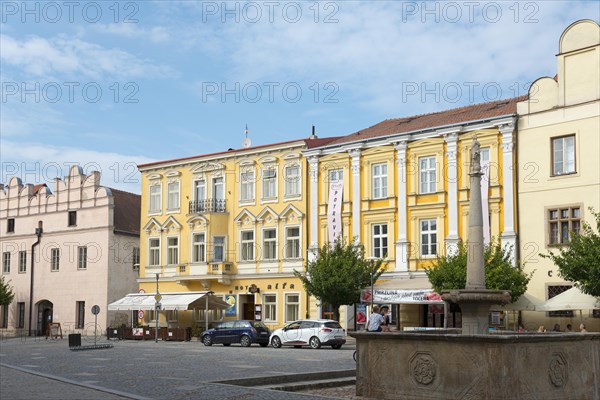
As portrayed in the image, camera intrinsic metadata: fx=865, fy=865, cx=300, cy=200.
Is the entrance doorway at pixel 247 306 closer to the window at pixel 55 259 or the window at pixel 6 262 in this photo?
the window at pixel 55 259

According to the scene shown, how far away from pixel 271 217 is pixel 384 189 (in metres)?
7.41

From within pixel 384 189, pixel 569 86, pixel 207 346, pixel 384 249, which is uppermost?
pixel 569 86

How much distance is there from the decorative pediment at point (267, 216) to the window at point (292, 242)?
3.35 ft

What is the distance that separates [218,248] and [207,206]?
8.27 ft

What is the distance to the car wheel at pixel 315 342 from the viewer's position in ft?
121

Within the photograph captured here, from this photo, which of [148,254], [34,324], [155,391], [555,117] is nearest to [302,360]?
[155,391]

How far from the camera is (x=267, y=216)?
47500mm

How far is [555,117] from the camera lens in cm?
3697

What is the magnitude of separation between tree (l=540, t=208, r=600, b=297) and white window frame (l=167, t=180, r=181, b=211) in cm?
2578

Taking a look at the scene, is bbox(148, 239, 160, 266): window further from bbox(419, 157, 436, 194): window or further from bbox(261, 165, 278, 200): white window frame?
bbox(419, 157, 436, 194): window

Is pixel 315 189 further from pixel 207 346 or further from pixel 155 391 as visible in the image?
pixel 155 391

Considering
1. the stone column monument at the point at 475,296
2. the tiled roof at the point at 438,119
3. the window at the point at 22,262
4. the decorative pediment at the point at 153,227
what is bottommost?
the stone column monument at the point at 475,296

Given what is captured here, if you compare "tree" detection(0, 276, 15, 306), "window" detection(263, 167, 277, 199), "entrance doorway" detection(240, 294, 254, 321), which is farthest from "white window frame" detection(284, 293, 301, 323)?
"tree" detection(0, 276, 15, 306)

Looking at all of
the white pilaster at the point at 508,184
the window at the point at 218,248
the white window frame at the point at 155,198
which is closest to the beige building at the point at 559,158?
the white pilaster at the point at 508,184
